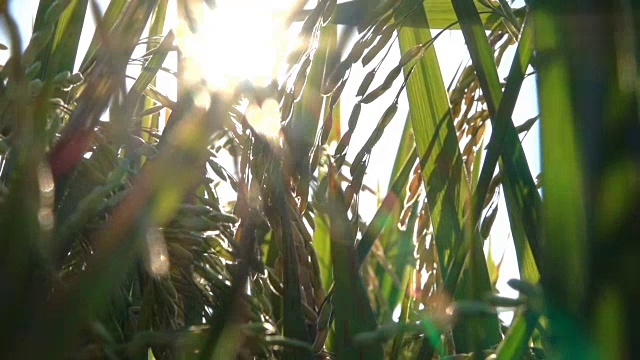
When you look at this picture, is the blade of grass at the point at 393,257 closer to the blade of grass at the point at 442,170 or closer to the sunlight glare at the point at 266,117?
the blade of grass at the point at 442,170

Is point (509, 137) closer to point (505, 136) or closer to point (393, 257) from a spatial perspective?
point (505, 136)

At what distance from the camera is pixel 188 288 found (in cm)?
65

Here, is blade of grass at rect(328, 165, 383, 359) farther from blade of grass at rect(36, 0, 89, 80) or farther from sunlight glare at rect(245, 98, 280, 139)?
blade of grass at rect(36, 0, 89, 80)

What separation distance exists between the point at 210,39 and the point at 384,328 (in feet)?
0.63

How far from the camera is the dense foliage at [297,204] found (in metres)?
0.38

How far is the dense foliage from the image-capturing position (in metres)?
0.38

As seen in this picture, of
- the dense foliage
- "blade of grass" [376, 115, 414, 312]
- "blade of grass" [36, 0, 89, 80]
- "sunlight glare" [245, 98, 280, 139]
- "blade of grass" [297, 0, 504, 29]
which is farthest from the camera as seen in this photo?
"blade of grass" [376, 115, 414, 312]

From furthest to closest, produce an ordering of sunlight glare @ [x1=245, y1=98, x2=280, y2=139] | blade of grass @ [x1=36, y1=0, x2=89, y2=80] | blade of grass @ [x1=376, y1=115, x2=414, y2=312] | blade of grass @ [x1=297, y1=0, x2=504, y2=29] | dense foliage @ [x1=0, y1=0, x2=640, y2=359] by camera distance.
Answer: blade of grass @ [x1=376, y1=115, x2=414, y2=312]
blade of grass @ [x1=36, y1=0, x2=89, y2=80]
blade of grass @ [x1=297, y1=0, x2=504, y2=29]
sunlight glare @ [x1=245, y1=98, x2=280, y2=139]
dense foliage @ [x1=0, y1=0, x2=640, y2=359]

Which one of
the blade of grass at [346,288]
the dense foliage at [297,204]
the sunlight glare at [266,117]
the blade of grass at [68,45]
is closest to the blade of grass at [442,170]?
the dense foliage at [297,204]

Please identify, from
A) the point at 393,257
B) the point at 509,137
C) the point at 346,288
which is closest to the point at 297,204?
the point at 346,288

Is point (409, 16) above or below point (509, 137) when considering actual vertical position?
above

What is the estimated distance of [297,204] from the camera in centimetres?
66

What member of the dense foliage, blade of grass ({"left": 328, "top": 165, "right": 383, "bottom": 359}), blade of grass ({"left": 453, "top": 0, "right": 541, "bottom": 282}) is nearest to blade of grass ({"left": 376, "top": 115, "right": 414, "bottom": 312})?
the dense foliage

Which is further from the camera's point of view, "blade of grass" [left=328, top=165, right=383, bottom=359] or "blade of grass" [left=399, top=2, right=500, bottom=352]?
"blade of grass" [left=399, top=2, right=500, bottom=352]
